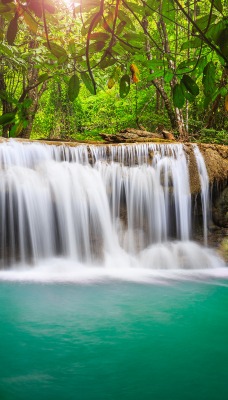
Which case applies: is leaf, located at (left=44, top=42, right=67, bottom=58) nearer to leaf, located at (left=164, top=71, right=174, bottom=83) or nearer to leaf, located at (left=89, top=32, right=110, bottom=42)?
leaf, located at (left=89, top=32, right=110, bottom=42)

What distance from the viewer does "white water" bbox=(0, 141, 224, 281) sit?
28.3 ft

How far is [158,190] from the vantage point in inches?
372

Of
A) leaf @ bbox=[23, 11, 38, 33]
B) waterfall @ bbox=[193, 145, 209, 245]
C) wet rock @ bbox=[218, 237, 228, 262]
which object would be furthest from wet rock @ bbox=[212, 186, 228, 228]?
leaf @ bbox=[23, 11, 38, 33]

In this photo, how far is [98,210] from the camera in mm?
9234

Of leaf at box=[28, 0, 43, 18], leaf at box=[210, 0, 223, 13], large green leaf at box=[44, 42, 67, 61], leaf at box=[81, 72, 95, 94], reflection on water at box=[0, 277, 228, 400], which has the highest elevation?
leaf at box=[28, 0, 43, 18]

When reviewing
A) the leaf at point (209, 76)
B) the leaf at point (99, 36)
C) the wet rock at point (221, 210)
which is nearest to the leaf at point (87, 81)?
the leaf at point (99, 36)

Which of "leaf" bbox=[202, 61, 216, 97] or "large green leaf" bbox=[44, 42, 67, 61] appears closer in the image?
"leaf" bbox=[202, 61, 216, 97]

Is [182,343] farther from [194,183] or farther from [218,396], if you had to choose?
[194,183]

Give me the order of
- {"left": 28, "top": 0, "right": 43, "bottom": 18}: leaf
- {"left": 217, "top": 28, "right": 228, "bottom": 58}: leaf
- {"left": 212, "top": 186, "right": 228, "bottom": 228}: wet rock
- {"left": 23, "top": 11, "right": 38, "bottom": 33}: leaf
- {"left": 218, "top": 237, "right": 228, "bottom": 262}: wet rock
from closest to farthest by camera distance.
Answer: {"left": 217, "top": 28, "right": 228, "bottom": 58}: leaf < {"left": 28, "top": 0, "right": 43, "bottom": 18}: leaf < {"left": 23, "top": 11, "right": 38, "bottom": 33}: leaf < {"left": 218, "top": 237, "right": 228, "bottom": 262}: wet rock < {"left": 212, "top": 186, "right": 228, "bottom": 228}: wet rock

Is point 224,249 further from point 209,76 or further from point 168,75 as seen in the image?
point 209,76

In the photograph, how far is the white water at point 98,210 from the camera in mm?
8641

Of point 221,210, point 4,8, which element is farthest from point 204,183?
point 4,8

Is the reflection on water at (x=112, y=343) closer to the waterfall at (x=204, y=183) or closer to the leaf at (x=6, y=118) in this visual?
the leaf at (x=6, y=118)

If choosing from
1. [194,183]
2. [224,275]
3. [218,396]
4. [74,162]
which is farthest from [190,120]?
[218,396]
